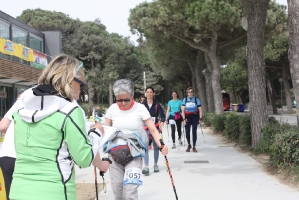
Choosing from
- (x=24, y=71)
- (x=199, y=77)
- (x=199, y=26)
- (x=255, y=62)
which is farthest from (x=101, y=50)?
(x=255, y=62)

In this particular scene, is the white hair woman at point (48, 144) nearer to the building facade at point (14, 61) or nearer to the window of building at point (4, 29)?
the building facade at point (14, 61)

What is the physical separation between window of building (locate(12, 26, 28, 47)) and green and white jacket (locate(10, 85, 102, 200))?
21315 mm

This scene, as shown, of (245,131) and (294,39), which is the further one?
(245,131)

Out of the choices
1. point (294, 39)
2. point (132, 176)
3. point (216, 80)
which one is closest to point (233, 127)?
point (294, 39)

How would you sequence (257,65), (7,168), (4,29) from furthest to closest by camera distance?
(4,29) → (257,65) → (7,168)

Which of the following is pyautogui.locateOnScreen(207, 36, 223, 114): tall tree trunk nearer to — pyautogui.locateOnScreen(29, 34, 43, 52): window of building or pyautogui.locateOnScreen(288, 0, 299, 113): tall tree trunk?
pyautogui.locateOnScreen(29, 34, 43, 52): window of building

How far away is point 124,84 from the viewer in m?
4.42

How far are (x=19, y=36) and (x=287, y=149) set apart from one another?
1994cm

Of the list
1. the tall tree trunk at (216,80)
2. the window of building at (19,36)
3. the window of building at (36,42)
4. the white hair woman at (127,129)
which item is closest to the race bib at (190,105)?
the white hair woman at (127,129)

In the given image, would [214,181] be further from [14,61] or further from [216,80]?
[14,61]

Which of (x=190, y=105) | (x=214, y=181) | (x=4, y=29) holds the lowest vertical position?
(x=214, y=181)

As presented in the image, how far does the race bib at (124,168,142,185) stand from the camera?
4016 mm

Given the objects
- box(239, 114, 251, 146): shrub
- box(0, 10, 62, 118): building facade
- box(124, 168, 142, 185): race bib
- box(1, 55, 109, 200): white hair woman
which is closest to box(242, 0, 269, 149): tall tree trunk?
box(239, 114, 251, 146): shrub

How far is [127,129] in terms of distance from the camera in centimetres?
462
